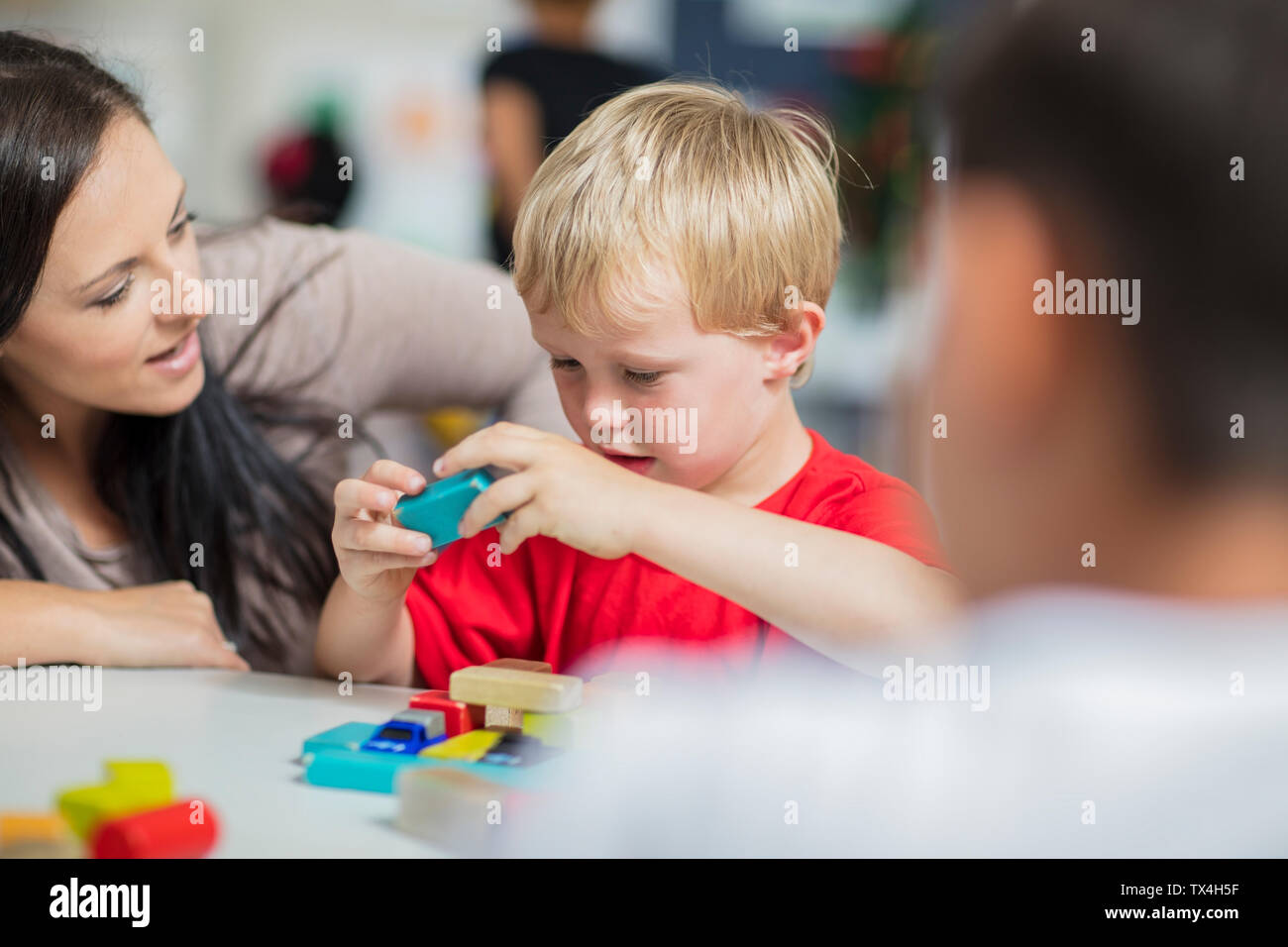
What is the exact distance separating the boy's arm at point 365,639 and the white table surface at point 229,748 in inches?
0.7

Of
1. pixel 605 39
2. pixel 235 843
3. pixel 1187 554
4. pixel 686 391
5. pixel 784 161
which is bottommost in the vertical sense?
pixel 235 843

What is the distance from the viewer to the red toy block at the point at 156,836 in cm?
A: 56

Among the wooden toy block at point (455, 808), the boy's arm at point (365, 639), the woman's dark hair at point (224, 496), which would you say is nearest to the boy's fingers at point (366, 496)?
the boy's arm at point (365, 639)

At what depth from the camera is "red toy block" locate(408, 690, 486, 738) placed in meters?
0.70

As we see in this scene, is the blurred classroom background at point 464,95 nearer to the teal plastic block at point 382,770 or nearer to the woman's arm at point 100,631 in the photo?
the teal plastic block at point 382,770

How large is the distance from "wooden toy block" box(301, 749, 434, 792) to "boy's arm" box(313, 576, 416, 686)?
221 mm

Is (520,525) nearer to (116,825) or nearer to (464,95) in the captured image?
(116,825)

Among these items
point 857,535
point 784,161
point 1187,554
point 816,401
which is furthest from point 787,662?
point 1187,554

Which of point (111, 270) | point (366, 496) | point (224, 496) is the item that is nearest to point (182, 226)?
point (111, 270)

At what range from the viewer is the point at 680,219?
0.80 meters

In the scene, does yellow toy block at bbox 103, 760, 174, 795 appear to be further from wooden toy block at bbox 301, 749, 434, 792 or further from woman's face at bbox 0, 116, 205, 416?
woman's face at bbox 0, 116, 205, 416

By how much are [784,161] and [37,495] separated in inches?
30.6

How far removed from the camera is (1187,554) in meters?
0.33

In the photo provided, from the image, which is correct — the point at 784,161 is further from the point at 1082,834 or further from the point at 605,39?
the point at 1082,834
